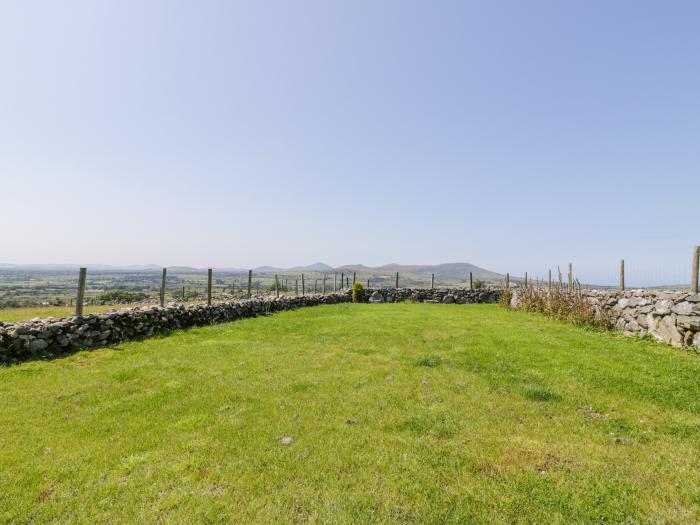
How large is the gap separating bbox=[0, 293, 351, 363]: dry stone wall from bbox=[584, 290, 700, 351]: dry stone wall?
16813 mm

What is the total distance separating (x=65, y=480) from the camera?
4.02 meters

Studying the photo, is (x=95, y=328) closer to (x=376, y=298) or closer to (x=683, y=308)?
(x=683, y=308)

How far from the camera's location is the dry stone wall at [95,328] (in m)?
9.70

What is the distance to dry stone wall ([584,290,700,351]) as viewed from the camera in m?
10.6

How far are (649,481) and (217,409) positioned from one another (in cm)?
572

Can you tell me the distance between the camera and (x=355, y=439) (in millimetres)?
4871

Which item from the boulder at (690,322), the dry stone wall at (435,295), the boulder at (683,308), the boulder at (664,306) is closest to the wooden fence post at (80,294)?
the boulder at (690,322)

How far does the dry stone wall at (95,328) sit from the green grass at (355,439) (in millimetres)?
1100

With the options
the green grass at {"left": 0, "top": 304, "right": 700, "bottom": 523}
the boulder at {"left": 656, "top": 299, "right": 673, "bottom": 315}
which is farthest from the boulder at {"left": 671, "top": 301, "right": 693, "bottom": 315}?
the green grass at {"left": 0, "top": 304, "right": 700, "bottom": 523}

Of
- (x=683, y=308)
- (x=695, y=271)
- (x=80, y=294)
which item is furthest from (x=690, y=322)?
(x=80, y=294)

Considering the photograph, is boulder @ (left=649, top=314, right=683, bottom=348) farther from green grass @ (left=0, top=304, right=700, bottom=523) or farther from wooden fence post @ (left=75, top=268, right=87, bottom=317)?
wooden fence post @ (left=75, top=268, right=87, bottom=317)

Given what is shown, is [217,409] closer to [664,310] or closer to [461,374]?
[461,374]

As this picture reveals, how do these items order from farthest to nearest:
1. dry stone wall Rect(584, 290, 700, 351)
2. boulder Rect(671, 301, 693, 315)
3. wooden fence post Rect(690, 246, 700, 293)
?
wooden fence post Rect(690, 246, 700, 293), boulder Rect(671, 301, 693, 315), dry stone wall Rect(584, 290, 700, 351)

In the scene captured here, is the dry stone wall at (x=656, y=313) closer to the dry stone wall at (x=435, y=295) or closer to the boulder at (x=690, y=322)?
the boulder at (x=690, y=322)
